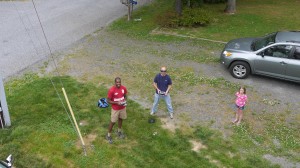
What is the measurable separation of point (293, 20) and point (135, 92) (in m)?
10.8

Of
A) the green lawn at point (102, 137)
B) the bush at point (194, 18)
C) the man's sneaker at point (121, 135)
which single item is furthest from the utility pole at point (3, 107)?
the bush at point (194, 18)

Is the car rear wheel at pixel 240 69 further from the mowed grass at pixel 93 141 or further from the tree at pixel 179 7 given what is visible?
the tree at pixel 179 7

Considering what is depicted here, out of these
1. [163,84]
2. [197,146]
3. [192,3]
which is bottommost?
[192,3]

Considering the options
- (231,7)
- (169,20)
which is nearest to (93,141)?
(169,20)

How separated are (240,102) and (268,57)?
112 inches

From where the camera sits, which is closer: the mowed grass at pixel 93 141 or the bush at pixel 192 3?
the mowed grass at pixel 93 141

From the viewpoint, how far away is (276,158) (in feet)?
27.8

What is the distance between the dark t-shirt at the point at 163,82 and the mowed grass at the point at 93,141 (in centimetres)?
96

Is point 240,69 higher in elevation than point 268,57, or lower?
lower

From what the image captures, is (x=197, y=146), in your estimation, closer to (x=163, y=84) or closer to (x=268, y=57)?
(x=163, y=84)

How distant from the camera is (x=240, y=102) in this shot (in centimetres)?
923

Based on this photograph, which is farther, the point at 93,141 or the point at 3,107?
the point at 3,107

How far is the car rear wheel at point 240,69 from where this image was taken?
462 inches

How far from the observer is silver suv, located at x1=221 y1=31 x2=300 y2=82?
11094 millimetres
